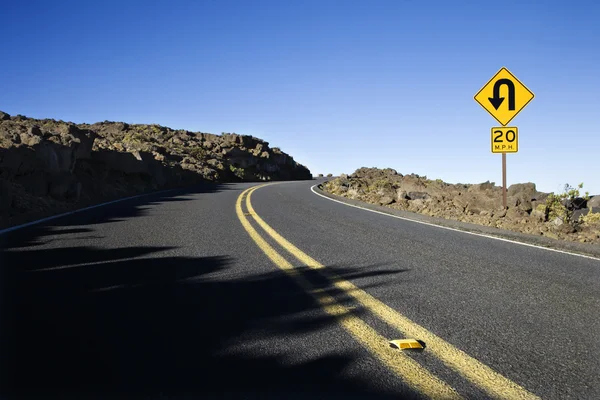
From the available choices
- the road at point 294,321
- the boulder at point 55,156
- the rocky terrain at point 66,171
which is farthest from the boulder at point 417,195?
the boulder at point 55,156

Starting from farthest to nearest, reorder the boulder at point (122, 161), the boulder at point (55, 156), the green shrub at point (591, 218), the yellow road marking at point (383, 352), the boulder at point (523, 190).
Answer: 1. the boulder at point (122, 161)
2. the boulder at point (55, 156)
3. the boulder at point (523, 190)
4. the green shrub at point (591, 218)
5. the yellow road marking at point (383, 352)

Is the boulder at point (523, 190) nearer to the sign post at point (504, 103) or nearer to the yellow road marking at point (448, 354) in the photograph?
the sign post at point (504, 103)

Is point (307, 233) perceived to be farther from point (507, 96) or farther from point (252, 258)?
point (507, 96)

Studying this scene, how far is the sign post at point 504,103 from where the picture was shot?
1121 cm

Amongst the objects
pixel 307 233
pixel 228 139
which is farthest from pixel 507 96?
pixel 228 139

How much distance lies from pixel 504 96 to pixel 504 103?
0.68 ft

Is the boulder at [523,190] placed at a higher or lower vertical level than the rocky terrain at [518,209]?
higher

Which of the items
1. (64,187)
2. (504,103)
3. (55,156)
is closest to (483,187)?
(504,103)

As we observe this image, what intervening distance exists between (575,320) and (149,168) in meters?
23.7

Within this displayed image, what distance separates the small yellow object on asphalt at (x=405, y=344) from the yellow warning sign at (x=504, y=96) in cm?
1032

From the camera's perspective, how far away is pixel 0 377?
231 centimetres

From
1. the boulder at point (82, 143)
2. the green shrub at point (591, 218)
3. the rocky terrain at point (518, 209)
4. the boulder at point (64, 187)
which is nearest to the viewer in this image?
the rocky terrain at point (518, 209)

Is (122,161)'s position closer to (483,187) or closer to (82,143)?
(82,143)

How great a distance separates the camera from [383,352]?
2.56 m
